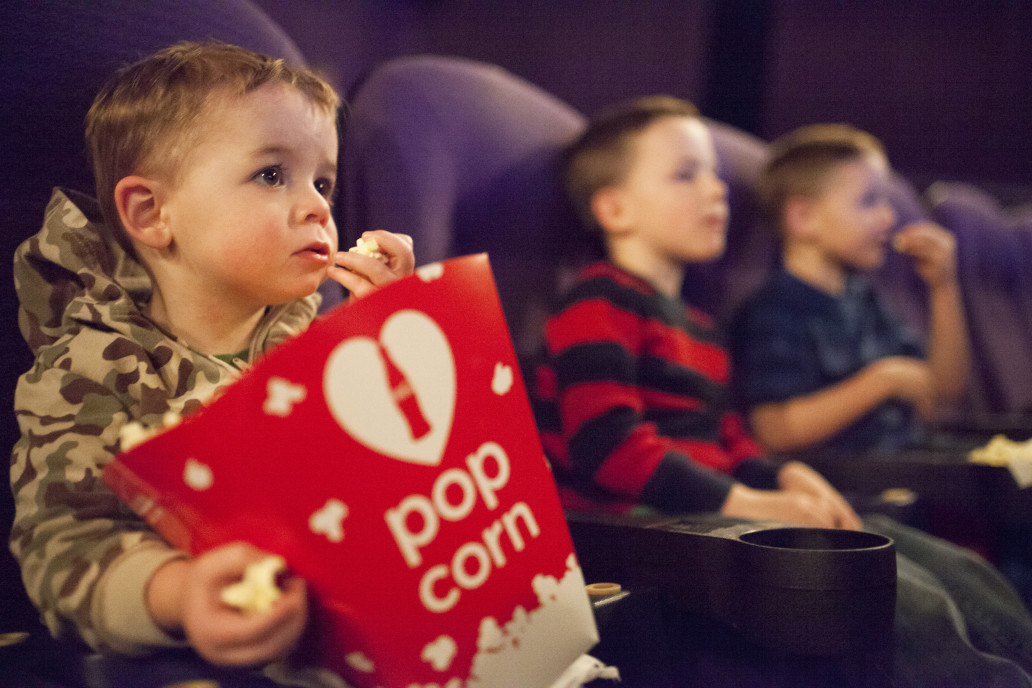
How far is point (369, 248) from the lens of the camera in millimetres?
555

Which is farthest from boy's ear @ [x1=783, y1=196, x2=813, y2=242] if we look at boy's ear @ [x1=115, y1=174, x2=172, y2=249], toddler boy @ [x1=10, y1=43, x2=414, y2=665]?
boy's ear @ [x1=115, y1=174, x2=172, y2=249]

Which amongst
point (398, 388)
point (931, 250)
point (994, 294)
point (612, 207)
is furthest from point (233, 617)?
point (994, 294)

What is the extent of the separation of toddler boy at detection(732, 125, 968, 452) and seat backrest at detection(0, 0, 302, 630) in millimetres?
946

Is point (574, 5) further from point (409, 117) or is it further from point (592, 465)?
point (592, 465)

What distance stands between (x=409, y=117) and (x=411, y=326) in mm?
506

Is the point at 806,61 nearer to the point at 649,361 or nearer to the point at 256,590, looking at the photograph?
the point at 649,361

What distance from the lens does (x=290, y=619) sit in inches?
15.8

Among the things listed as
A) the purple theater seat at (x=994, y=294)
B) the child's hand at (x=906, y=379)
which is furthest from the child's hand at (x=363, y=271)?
the purple theater seat at (x=994, y=294)

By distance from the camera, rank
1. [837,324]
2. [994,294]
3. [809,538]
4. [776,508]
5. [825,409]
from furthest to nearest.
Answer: [994,294] → [837,324] → [825,409] → [776,508] → [809,538]

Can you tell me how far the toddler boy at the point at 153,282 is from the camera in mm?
455

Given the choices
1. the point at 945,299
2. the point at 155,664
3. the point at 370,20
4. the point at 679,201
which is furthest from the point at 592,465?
the point at 945,299

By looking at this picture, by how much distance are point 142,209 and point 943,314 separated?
1433 mm

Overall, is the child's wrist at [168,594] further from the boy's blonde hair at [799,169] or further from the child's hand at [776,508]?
the boy's blonde hair at [799,169]

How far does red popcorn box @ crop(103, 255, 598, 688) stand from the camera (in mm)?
392
